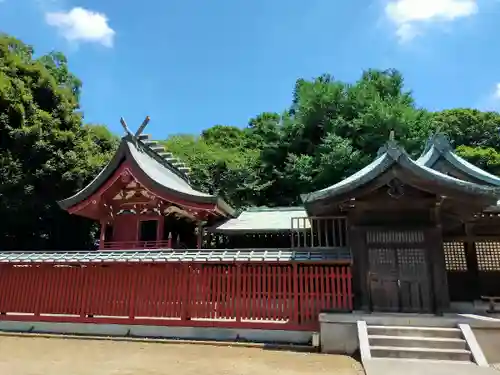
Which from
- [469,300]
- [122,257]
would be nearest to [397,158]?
[469,300]

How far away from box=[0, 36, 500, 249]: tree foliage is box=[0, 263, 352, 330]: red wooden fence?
873 cm

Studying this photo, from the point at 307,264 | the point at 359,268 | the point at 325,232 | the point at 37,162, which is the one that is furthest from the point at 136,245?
the point at 37,162

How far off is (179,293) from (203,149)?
82.8 ft

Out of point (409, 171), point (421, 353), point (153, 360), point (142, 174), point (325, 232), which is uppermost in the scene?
point (142, 174)

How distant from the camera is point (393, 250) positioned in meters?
9.88

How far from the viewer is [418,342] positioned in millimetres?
8117

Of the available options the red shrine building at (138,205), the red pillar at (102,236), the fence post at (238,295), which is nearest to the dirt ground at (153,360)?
the fence post at (238,295)

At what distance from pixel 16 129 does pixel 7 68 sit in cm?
393

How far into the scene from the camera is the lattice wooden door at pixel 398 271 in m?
9.54

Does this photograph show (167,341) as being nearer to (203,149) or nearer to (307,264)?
(307,264)

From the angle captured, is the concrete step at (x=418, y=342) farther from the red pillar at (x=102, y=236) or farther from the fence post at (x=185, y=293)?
the red pillar at (x=102, y=236)

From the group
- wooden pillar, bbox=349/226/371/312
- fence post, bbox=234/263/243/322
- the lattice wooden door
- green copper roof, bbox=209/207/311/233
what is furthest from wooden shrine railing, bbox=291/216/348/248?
fence post, bbox=234/263/243/322

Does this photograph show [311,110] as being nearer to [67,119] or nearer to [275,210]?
[275,210]

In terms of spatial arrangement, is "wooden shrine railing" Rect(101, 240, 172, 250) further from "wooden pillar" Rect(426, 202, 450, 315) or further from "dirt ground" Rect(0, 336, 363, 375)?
"wooden pillar" Rect(426, 202, 450, 315)
